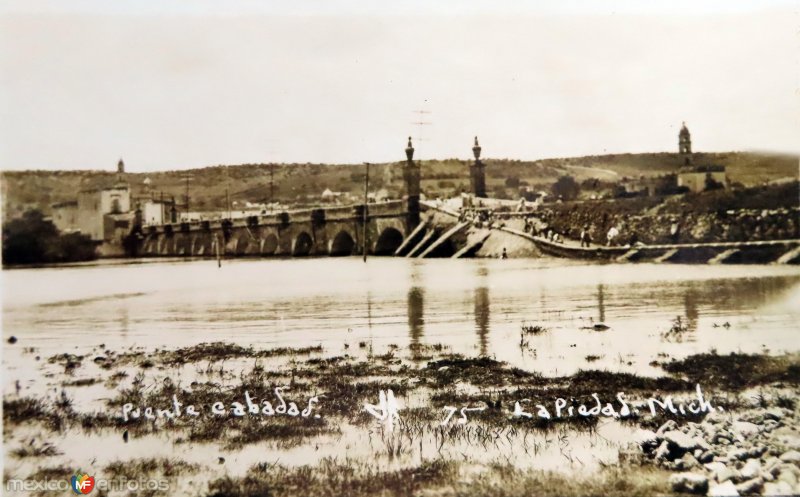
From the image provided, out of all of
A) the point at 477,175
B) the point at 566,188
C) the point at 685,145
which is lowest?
the point at 566,188

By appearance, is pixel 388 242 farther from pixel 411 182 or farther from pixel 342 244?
pixel 411 182

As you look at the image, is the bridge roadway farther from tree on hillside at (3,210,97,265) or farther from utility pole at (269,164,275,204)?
tree on hillside at (3,210,97,265)

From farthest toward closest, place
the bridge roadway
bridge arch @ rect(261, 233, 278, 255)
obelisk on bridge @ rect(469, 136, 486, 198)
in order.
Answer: bridge arch @ rect(261, 233, 278, 255) < obelisk on bridge @ rect(469, 136, 486, 198) < the bridge roadway

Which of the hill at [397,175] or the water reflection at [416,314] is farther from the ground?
the hill at [397,175]

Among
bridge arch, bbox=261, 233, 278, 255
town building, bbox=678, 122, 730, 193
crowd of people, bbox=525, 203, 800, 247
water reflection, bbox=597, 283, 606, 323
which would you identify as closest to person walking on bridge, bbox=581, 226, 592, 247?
crowd of people, bbox=525, 203, 800, 247

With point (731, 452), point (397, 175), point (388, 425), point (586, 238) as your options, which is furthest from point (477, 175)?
point (731, 452)

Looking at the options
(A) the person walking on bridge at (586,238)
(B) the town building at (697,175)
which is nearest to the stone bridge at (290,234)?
(A) the person walking on bridge at (586,238)

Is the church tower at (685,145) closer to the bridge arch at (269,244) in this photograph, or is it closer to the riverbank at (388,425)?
the riverbank at (388,425)

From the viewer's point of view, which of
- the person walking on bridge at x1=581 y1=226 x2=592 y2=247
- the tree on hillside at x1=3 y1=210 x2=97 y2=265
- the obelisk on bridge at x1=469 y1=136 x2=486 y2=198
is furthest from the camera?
the person walking on bridge at x1=581 y1=226 x2=592 y2=247
